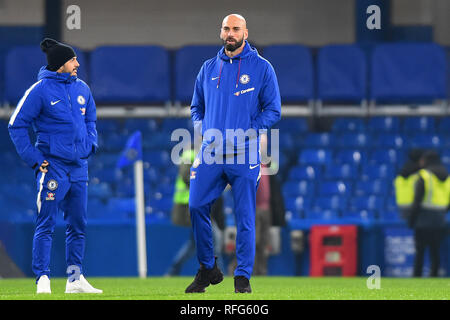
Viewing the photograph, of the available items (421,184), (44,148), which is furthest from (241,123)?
(421,184)

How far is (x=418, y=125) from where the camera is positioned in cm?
2031

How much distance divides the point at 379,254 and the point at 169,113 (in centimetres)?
643

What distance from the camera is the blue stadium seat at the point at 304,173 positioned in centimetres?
1862

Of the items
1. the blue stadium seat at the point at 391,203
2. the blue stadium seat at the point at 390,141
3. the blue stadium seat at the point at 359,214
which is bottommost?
the blue stadium seat at the point at 359,214

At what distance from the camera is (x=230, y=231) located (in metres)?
15.8

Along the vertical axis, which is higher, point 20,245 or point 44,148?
point 44,148

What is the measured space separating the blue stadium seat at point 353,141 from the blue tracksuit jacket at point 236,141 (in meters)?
11.4

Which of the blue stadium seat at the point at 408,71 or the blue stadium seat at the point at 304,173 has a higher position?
the blue stadium seat at the point at 408,71

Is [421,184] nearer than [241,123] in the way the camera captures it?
No

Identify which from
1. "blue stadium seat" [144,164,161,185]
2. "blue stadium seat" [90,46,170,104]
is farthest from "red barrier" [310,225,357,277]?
"blue stadium seat" [90,46,170,104]

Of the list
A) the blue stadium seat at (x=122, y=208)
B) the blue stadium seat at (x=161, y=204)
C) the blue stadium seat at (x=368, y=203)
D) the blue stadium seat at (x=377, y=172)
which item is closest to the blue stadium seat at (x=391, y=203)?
the blue stadium seat at (x=368, y=203)

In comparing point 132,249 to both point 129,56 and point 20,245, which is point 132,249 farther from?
point 129,56

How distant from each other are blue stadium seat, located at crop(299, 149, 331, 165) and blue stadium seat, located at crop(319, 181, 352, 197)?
690mm

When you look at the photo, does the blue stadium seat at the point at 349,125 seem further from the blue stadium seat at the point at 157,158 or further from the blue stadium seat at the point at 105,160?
the blue stadium seat at the point at 105,160
